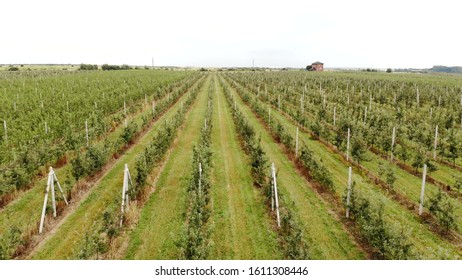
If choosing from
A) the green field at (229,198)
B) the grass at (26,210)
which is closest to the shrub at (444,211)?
the green field at (229,198)

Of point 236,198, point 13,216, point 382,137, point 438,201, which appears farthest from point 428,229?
point 13,216

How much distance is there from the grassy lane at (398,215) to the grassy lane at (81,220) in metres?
8.33

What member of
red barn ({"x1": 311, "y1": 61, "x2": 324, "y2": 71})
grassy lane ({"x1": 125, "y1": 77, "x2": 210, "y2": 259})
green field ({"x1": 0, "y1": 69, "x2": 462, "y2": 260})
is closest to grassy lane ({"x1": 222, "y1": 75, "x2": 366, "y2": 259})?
green field ({"x1": 0, "y1": 69, "x2": 462, "y2": 260})

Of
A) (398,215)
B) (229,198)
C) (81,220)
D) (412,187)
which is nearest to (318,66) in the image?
(412,187)

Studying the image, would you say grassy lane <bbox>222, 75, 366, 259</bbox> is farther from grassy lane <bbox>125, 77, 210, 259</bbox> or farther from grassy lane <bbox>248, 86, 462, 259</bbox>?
grassy lane <bbox>125, 77, 210, 259</bbox>

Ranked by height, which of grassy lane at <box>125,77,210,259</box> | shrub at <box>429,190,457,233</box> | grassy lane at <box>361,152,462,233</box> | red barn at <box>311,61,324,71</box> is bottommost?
grassy lane at <box>125,77,210,259</box>

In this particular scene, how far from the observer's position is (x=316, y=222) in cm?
1090

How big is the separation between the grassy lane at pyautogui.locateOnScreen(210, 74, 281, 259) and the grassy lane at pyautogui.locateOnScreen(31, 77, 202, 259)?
3.64 m

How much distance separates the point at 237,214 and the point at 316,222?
8.47 ft

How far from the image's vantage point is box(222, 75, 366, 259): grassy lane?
9.22 m

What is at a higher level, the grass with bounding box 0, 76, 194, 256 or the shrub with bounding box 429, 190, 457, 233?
the shrub with bounding box 429, 190, 457, 233

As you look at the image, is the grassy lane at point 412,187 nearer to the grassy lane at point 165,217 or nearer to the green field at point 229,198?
the green field at point 229,198

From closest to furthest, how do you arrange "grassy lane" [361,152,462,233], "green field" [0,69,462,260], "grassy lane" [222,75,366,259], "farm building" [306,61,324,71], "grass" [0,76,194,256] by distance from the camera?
1. "green field" [0,69,462,260]
2. "grassy lane" [222,75,366,259]
3. "grass" [0,76,194,256]
4. "grassy lane" [361,152,462,233]
5. "farm building" [306,61,324,71]
